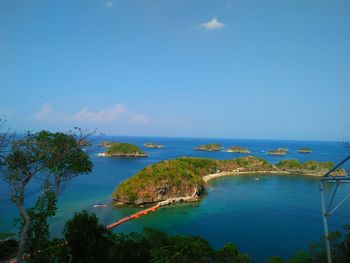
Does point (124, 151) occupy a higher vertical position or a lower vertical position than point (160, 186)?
higher

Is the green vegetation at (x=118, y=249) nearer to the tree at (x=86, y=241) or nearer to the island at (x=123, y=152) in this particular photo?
the tree at (x=86, y=241)

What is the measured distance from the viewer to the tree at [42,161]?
1095cm

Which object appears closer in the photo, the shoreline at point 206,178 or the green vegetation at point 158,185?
the green vegetation at point 158,185

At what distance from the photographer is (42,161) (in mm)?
11758

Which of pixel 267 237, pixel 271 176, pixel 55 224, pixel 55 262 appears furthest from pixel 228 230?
pixel 271 176

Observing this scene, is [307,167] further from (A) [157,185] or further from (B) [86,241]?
(B) [86,241]

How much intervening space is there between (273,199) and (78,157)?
4260cm

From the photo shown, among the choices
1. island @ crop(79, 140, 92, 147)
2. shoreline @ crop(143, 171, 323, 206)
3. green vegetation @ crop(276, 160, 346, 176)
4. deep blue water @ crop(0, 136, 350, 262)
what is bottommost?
deep blue water @ crop(0, 136, 350, 262)

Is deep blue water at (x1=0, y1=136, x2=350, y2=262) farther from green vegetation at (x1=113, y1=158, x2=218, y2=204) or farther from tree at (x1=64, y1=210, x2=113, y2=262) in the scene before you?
tree at (x1=64, y1=210, x2=113, y2=262)

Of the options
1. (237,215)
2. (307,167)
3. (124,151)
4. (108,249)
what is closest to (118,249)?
(108,249)

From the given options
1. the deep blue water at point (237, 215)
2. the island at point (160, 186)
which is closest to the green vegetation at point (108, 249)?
the deep blue water at point (237, 215)

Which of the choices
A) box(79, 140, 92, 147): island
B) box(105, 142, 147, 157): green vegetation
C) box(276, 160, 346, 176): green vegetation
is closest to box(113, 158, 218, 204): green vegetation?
box(79, 140, 92, 147): island

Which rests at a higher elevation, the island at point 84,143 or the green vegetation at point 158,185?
the island at point 84,143

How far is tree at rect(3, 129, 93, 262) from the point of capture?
1095 cm
